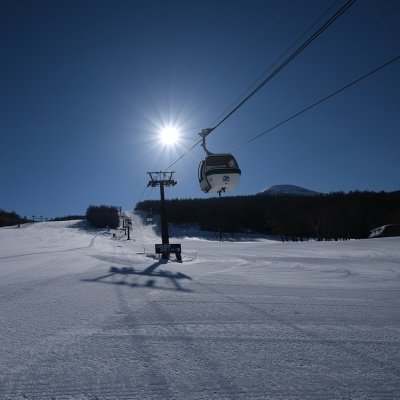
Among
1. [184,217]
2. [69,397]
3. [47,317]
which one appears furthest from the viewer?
[184,217]

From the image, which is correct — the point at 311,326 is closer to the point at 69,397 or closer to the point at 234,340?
the point at 234,340

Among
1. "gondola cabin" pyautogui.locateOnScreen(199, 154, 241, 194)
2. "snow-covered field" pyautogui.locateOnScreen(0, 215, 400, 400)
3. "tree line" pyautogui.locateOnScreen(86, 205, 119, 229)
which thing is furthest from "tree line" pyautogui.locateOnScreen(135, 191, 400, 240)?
"snow-covered field" pyautogui.locateOnScreen(0, 215, 400, 400)

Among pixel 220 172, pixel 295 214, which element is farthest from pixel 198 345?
pixel 295 214

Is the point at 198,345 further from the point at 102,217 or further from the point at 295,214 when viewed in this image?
the point at 102,217

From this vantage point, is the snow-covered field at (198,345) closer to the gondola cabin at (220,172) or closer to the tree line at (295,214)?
the gondola cabin at (220,172)

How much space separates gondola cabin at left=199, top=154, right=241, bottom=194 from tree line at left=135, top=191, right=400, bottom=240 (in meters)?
46.7

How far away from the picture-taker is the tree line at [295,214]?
255 feet

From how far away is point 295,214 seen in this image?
273ft

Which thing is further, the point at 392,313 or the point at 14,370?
the point at 392,313

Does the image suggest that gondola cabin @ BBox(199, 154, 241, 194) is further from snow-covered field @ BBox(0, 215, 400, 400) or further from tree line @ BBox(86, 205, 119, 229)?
tree line @ BBox(86, 205, 119, 229)

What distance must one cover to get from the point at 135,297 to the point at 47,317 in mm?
1632

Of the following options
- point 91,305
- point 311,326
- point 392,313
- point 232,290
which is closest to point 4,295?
point 91,305

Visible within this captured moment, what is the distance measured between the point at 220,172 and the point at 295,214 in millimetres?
73883

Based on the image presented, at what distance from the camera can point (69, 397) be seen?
253cm
